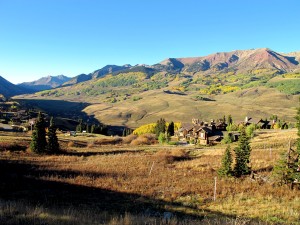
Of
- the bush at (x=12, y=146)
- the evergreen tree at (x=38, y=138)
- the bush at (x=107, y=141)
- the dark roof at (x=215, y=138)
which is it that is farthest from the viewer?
the dark roof at (x=215, y=138)

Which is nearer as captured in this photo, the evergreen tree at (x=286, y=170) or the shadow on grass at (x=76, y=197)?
the shadow on grass at (x=76, y=197)

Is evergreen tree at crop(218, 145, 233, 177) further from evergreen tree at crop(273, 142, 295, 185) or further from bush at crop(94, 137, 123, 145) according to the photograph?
bush at crop(94, 137, 123, 145)

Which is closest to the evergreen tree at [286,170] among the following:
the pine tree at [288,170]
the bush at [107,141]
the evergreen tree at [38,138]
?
the pine tree at [288,170]

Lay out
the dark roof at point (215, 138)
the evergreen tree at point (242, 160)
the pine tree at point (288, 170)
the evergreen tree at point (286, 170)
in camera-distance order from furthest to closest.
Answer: the dark roof at point (215, 138)
the evergreen tree at point (242, 160)
the evergreen tree at point (286, 170)
the pine tree at point (288, 170)

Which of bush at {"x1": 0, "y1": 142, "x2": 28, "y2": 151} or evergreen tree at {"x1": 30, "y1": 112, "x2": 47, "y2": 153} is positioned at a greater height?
evergreen tree at {"x1": 30, "y1": 112, "x2": 47, "y2": 153}

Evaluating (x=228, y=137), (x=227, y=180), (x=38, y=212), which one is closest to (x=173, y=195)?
(x=227, y=180)

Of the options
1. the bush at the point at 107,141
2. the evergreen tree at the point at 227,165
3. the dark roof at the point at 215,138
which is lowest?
the bush at the point at 107,141

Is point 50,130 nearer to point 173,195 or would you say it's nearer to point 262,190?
point 173,195

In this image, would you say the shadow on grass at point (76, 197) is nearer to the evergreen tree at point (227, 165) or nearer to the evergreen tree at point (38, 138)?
the evergreen tree at point (227, 165)

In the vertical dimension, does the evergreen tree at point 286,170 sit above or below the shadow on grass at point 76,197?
above

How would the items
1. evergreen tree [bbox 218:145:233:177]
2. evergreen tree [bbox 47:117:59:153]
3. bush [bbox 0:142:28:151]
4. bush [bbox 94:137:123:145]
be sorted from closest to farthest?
evergreen tree [bbox 218:145:233:177], bush [bbox 0:142:28:151], evergreen tree [bbox 47:117:59:153], bush [bbox 94:137:123:145]

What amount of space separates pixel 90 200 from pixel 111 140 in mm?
76142

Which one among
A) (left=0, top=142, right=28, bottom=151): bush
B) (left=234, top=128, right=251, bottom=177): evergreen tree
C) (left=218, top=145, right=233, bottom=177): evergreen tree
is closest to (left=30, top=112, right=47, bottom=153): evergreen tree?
(left=0, top=142, right=28, bottom=151): bush

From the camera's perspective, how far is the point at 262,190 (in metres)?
23.8
